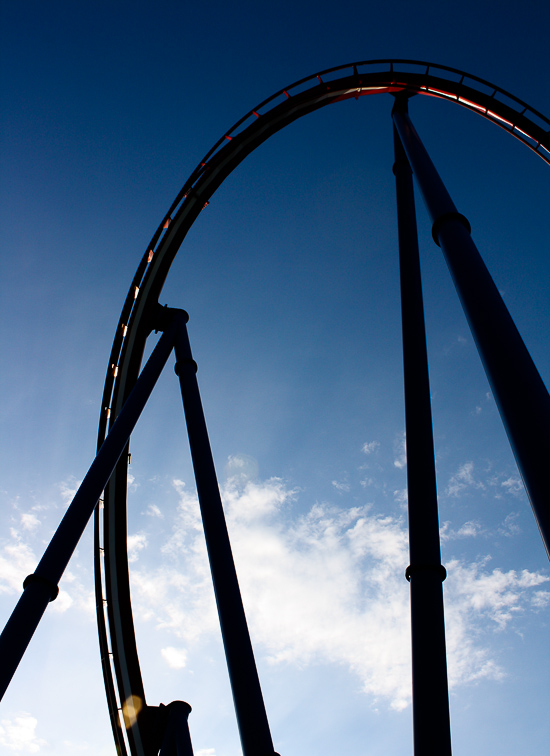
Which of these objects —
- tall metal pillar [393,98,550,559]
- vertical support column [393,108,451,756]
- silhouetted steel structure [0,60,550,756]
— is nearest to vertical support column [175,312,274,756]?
silhouetted steel structure [0,60,550,756]

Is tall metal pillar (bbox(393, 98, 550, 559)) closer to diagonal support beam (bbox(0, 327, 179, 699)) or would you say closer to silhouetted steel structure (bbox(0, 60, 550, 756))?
silhouetted steel structure (bbox(0, 60, 550, 756))

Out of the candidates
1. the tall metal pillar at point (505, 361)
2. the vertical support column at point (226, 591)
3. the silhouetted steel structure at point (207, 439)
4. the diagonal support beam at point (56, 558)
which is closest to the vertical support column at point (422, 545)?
the silhouetted steel structure at point (207, 439)

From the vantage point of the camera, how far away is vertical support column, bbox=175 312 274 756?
4.17m

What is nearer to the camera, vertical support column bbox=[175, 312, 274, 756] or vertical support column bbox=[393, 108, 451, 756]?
vertical support column bbox=[393, 108, 451, 756]

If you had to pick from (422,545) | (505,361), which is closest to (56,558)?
(422,545)

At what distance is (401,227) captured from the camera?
7.16 m

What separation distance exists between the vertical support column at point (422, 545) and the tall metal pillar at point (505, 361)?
1368 millimetres

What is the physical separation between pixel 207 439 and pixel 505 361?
4.76 meters

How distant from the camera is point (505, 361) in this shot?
3029 mm

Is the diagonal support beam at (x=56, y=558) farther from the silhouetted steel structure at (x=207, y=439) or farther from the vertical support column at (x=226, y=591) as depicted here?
the vertical support column at (x=226, y=591)

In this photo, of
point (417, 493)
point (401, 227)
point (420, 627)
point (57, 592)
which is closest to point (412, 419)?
point (417, 493)

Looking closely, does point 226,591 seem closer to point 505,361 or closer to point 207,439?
point 207,439

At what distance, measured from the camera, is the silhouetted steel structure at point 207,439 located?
3.07m

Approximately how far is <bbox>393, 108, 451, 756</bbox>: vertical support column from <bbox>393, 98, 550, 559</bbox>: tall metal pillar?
1.37 meters
